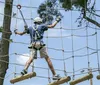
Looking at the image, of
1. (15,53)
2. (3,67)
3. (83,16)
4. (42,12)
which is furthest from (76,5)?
(15,53)

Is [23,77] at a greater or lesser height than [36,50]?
lesser

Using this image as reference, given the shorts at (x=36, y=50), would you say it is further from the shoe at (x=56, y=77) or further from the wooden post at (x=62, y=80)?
the wooden post at (x=62, y=80)

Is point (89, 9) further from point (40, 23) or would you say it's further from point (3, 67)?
point (40, 23)

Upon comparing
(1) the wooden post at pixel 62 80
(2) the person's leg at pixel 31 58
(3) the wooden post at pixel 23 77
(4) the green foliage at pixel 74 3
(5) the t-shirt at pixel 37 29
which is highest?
(4) the green foliage at pixel 74 3

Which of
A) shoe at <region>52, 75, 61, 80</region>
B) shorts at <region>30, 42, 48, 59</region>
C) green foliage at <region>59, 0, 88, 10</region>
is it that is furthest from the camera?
green foliage at <region>59, 0, 88, 10</region>

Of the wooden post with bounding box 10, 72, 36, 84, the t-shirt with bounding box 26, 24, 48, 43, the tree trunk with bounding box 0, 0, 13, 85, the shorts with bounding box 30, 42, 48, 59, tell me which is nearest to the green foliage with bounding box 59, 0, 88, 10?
the tree trunk with bounding box 0, 0, 13, 85

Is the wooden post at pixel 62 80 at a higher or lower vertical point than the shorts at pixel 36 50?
lower

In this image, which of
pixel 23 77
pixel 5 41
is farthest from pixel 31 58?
pixel 5 41

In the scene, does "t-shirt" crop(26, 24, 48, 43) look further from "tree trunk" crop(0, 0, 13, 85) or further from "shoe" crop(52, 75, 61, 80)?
"tree trunk" crop(0, 0, 13, 85)

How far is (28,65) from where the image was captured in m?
7.64

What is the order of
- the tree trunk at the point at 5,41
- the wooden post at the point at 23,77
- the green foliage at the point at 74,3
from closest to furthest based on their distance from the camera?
the wooden post at the point at 23,77 < the tree trunk at the point at 5,41 < the green foliage at the point at 74,3

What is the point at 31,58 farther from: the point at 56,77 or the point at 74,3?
the point at 74,3

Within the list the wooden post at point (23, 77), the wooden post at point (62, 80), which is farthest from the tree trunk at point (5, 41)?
the wooden post at point (62, 80)

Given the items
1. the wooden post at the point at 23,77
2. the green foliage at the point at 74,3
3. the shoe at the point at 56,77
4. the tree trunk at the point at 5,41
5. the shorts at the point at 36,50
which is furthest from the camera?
the green foliage at the point at 74,3
